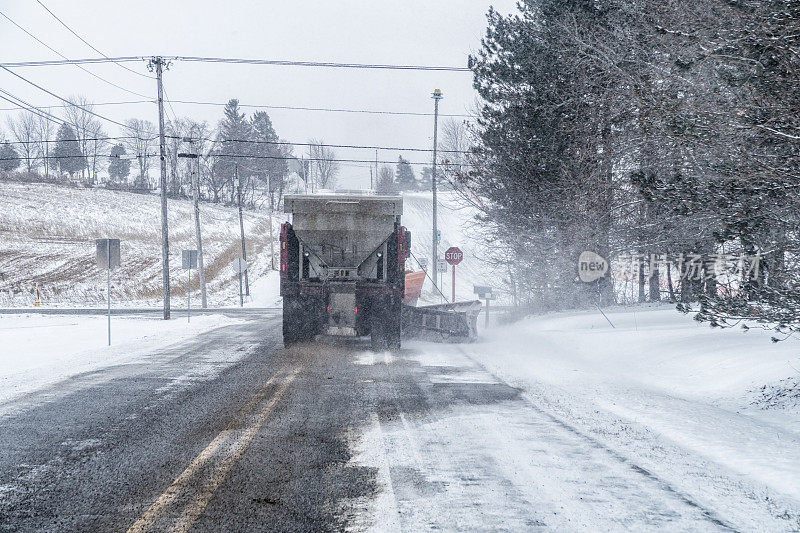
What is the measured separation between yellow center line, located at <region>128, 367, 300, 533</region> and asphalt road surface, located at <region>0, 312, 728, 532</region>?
2 centimetres

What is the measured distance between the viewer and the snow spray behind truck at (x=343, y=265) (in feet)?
45.0

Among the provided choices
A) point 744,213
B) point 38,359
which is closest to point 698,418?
point 744,213

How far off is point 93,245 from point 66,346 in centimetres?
4525

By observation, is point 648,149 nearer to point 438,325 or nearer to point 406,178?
point 438,325

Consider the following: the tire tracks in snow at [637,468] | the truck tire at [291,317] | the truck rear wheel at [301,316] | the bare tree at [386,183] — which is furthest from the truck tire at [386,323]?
the bare tree at [386,183]

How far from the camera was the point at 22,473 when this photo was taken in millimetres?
5246

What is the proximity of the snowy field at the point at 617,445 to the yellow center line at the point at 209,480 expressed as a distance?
3.76 ft

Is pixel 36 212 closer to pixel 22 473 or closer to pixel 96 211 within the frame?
pixel 96 211

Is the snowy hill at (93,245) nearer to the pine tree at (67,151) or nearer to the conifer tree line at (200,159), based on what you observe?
the conifer tree line at (200,159)

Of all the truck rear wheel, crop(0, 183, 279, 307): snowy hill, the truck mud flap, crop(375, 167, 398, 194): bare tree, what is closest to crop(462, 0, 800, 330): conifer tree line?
the truck mud flap

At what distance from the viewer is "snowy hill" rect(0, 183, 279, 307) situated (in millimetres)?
46406

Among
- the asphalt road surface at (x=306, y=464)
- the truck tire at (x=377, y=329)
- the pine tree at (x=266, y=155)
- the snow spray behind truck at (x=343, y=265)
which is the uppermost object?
the pine tree at (x=266, y=155)

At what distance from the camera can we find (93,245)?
57.4 m

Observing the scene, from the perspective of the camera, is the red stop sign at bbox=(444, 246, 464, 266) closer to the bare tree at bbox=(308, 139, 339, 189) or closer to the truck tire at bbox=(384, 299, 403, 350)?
the truck tire at bbox=(384, 299, 403, 350)
